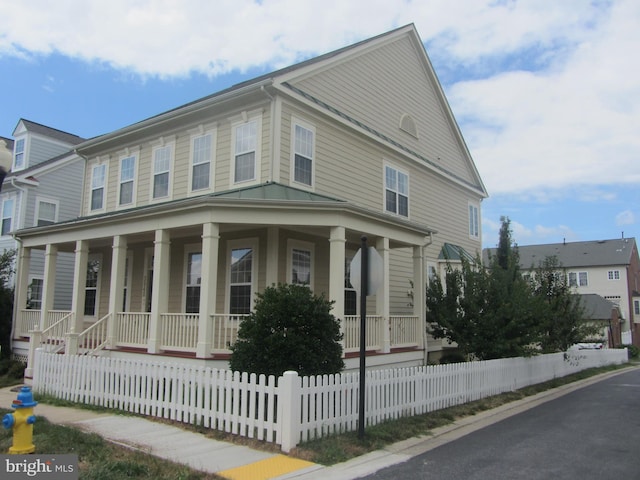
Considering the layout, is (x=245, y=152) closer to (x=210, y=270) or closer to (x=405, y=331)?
(x=210, y=270)

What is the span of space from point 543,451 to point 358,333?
5325 millimetres

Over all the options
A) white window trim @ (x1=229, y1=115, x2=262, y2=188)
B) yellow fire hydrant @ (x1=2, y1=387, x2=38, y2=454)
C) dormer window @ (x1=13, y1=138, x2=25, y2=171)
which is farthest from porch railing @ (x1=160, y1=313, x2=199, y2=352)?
dormer window @ (x1=13, y1=138, x2=25, y2=171)

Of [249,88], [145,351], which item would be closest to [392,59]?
[249,88]

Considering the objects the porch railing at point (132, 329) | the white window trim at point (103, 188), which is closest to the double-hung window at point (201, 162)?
the porch railing at point (132, 329)

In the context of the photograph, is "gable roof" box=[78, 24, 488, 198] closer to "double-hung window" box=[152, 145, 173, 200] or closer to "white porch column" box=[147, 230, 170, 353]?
"double-hung window" box=[152, 145, 173, 200]

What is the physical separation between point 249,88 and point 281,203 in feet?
12.7

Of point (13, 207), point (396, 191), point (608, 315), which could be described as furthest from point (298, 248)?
point (608, 315)

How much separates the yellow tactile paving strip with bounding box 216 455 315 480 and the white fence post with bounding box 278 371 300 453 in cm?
27

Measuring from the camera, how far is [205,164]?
14.9 meters

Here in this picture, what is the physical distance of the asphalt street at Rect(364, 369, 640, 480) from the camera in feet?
21.0

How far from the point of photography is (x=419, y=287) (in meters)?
14.6

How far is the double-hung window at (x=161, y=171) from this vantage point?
1581 centimetres

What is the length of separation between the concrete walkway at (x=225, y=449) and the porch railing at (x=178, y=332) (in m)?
2.55

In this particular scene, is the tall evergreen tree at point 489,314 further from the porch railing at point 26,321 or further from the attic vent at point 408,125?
the porch railing at point 26,321
